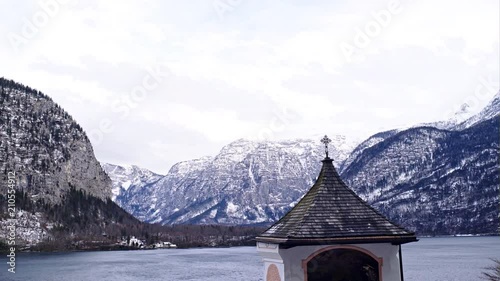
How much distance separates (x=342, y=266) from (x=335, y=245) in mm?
608

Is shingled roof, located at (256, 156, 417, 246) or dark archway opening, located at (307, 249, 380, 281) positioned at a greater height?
shingled roof, located at (256, 156, 417, 246)

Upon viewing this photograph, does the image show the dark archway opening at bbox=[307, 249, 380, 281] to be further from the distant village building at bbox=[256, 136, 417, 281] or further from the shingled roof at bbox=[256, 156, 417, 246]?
the shingled roof at bbox=[256, 156, 417, 246]

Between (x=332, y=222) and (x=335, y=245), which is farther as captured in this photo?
(x=332, y=222)

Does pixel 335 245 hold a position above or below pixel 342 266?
above

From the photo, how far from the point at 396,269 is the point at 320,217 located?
257cm

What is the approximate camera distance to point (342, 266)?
51.7 ft

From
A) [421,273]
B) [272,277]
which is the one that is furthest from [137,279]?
[272,277]

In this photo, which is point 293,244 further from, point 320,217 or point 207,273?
point 207,273

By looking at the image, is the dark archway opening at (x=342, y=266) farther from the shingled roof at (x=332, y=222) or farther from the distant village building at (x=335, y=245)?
the shingled roof at (x=332, y=222)

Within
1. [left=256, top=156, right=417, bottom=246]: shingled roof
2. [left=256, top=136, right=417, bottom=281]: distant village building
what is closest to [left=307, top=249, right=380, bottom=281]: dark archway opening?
[left=256, top=136, right=417, bottom=281]: distant village building

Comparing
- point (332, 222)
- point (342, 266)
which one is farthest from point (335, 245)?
point (332, 222)

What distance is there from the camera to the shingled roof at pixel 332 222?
51.8 feet

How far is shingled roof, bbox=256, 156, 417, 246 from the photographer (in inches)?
622

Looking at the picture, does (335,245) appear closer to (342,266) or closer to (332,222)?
(342,266)
